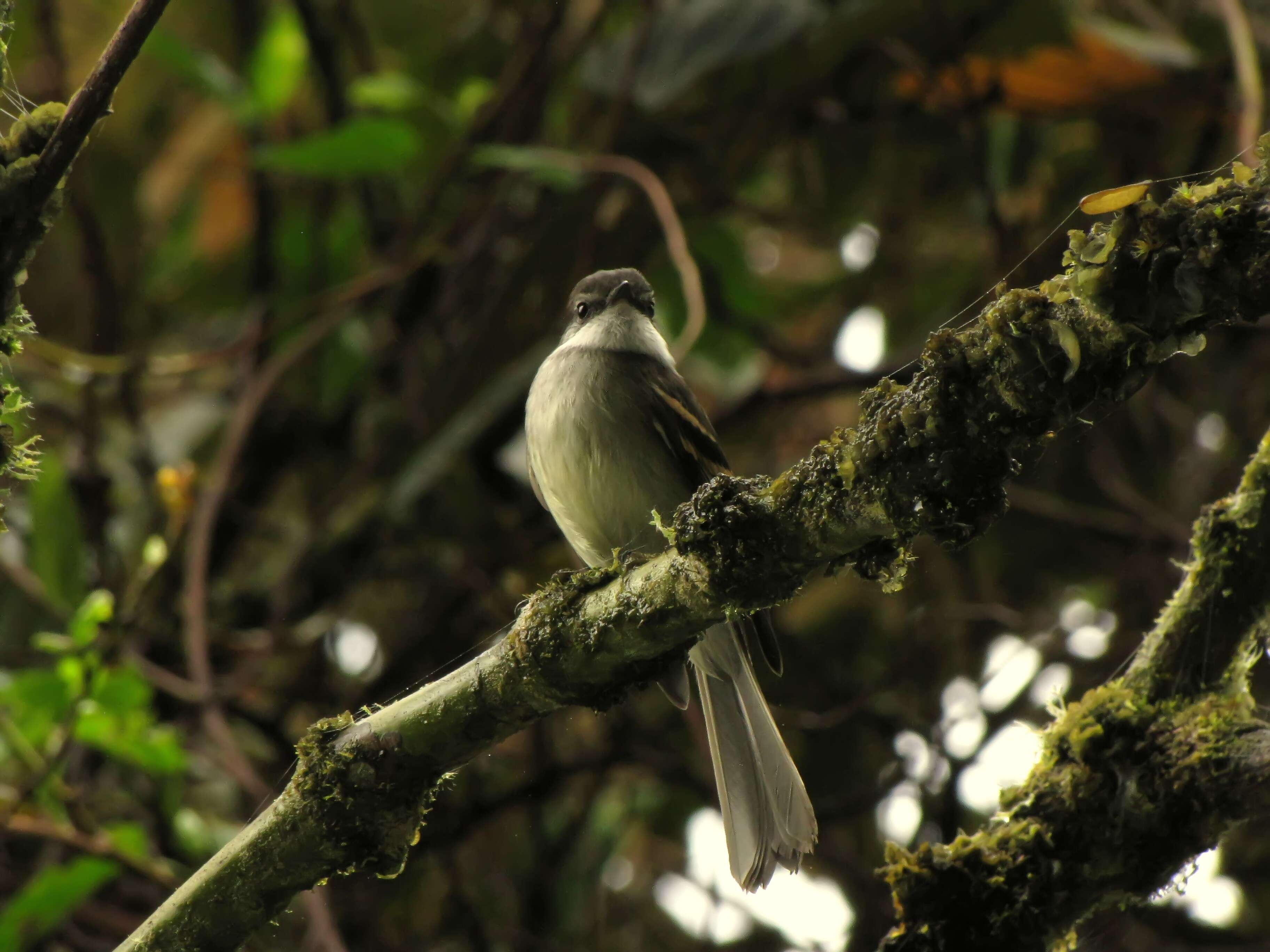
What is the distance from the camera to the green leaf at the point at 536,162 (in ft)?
12.5

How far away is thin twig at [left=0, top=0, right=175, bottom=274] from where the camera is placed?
1367 millimetres

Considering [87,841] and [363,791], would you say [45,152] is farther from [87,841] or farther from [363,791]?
[87,841]

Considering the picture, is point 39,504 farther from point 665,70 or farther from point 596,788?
point 665,70

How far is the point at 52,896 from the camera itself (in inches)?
107

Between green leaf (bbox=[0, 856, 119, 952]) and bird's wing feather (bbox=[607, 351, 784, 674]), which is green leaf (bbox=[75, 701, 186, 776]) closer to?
green leaf (bbox=[0, 856, 119, 952])

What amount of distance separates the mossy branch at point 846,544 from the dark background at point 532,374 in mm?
1866

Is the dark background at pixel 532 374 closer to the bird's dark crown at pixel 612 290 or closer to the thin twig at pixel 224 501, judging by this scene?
the thin twig at pixel 224 501

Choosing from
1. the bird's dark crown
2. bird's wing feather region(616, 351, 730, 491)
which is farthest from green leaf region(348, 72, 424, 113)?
bird's wing feather region(616, 351, 730, 491)

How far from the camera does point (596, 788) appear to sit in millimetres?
4340

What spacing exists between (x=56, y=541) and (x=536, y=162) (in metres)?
1.75

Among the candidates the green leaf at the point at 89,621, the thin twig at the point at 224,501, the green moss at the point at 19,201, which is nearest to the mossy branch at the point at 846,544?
the green moss at the point at 19,201

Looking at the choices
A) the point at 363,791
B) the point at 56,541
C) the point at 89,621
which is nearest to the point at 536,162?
the point at 56,541

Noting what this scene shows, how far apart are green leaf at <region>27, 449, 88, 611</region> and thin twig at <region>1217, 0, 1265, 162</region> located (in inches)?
125

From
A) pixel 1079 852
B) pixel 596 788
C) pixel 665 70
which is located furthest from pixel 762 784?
pixel 665 70
